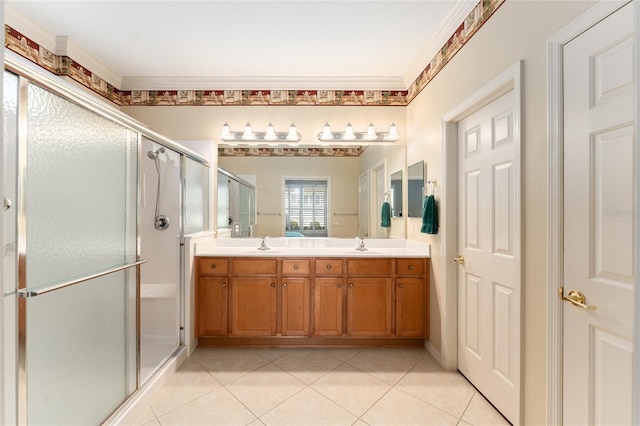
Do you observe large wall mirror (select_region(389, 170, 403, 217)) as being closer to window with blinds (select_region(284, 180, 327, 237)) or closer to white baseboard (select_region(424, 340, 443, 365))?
window with blinds (select_region(284, 180, 327, 237))

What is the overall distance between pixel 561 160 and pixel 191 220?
8.56ft

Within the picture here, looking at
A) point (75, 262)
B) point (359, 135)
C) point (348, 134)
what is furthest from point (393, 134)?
point (75, 262)

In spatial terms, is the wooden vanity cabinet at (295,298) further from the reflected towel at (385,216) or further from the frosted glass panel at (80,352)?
the frosted glass panel at (80,352)

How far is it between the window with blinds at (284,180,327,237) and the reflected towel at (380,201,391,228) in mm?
587

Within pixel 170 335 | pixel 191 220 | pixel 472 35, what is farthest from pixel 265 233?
pixel 472 35

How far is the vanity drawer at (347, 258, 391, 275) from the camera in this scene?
2.53 m

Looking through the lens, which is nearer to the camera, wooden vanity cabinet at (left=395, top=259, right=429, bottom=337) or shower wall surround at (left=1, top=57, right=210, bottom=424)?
shower wall surround at (left=1, top=57, right=210, bottom=424)

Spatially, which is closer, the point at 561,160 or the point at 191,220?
the point at 561,160

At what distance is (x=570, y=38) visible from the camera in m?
1.21

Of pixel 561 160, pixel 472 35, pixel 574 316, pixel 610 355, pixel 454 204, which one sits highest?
pixel 472 35

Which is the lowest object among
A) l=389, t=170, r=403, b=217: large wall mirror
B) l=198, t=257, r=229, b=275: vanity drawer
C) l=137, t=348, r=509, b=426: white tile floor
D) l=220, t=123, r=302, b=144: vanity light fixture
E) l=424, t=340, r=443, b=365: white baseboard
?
l=137, t=348, r=509, b=426: white tile floor

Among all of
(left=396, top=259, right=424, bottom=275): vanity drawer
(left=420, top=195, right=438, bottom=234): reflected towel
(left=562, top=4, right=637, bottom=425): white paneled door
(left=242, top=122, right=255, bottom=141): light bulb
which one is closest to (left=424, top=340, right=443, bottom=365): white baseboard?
(left=396, top=259, right=424, bottom=275): vanity drawer

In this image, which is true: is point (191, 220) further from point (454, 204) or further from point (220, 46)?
point (454, 204)

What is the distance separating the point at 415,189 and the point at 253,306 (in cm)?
179
